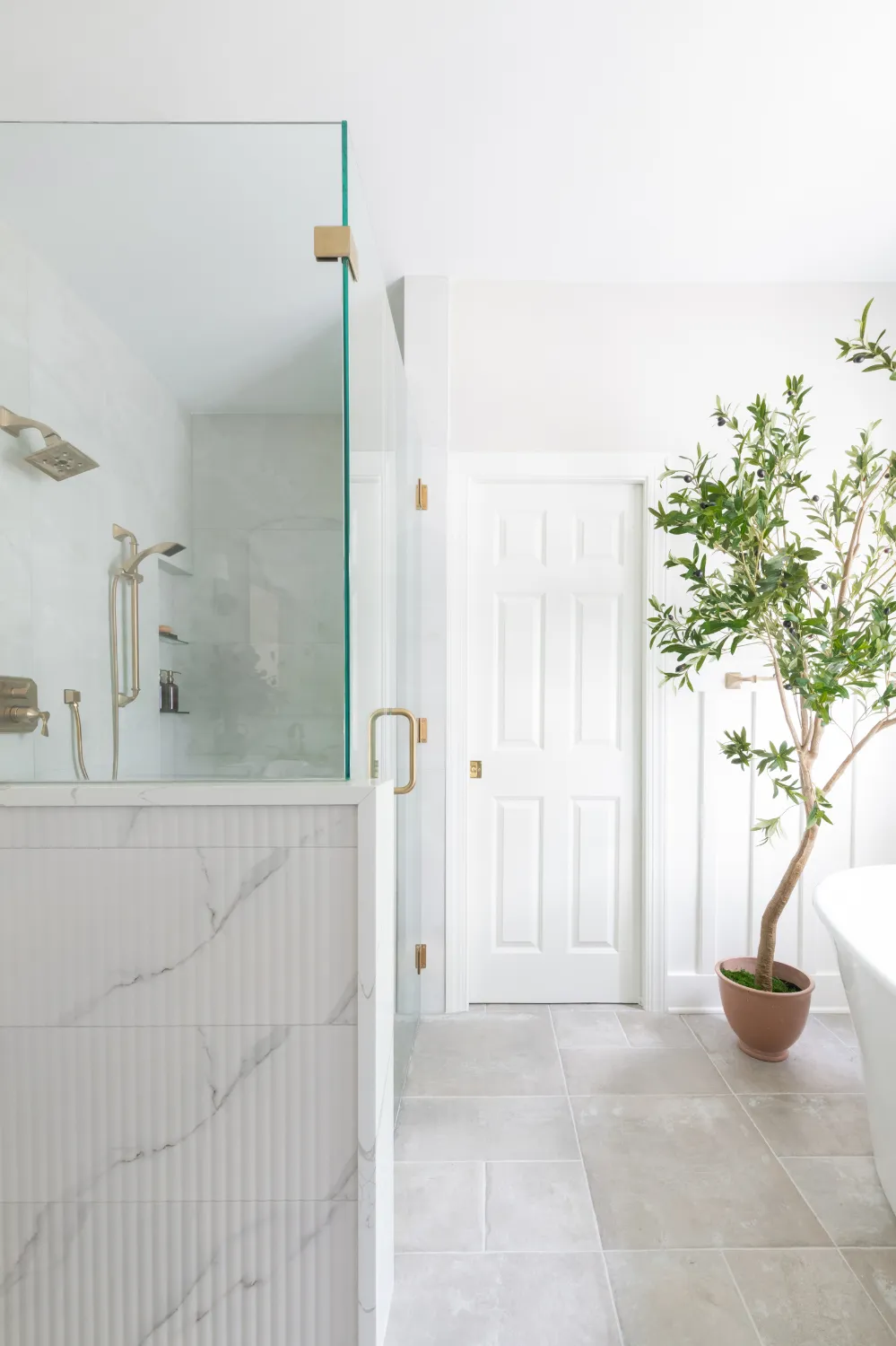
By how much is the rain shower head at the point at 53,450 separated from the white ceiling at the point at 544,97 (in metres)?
1.10

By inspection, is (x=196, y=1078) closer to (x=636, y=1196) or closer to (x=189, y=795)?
(x=189, y=795)

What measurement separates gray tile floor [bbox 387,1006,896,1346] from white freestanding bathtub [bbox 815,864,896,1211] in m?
0.21

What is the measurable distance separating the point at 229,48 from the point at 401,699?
166 centimetres

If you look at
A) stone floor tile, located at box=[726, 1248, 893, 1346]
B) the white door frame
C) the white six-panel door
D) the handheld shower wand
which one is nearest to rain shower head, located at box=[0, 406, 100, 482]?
the handheld shower wand

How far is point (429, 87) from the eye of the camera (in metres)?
1.96

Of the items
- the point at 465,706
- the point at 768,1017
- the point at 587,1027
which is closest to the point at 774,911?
the point at 768,1017

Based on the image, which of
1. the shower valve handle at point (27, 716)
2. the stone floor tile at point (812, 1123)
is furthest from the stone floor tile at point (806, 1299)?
the shower valve handle at point (27, 716)

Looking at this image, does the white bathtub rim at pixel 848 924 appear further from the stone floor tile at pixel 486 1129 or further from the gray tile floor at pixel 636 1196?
the stone floor tile at pixel 486 1129

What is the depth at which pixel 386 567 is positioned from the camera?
1916 millimetres

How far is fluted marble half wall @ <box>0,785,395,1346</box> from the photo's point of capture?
1.29m

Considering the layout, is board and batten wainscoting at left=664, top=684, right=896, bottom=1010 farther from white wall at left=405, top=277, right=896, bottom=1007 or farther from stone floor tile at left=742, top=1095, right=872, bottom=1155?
stone floor tile at left=742, top=1095, right=872, bottom=1155

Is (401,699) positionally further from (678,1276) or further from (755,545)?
(678,1276)

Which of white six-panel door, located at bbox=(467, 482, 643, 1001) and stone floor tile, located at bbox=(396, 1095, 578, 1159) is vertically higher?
white six-panel door, located at bbox=(467, 482, 643, 1001)

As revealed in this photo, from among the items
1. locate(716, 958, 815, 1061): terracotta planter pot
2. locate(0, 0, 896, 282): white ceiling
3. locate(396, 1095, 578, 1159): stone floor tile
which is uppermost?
locate(0, 0, 896, 282): white ceiling
